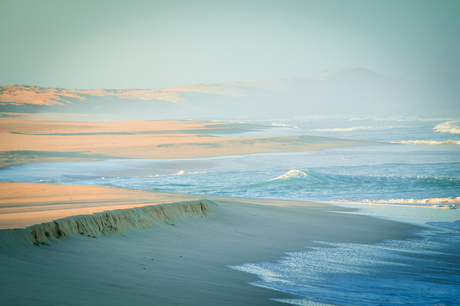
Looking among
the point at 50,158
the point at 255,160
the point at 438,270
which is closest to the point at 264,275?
the point at 438,270

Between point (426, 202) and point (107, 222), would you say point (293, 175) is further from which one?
point (107, 222)

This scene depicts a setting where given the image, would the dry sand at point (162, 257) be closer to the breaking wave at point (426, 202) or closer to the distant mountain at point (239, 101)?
the breaking wave at point (426, 202)

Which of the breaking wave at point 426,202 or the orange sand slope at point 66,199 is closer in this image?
the orange sand slope at point 66,199

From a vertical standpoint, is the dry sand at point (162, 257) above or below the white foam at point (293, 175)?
below

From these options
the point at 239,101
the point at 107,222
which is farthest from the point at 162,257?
the point at 239,101

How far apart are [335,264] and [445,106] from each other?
125986 millimetres

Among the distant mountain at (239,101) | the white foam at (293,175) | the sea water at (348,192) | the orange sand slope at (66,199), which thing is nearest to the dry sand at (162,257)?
the orange sand slope at (66,199)

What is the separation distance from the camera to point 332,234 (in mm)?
6105

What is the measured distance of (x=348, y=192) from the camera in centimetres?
1141

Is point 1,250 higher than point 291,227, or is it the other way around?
point 1,250

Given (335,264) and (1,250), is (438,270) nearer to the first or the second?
(335,264)

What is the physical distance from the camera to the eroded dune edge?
3.42 m

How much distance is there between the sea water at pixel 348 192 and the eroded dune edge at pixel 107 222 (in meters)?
1.54

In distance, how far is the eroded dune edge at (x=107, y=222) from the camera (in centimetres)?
342
